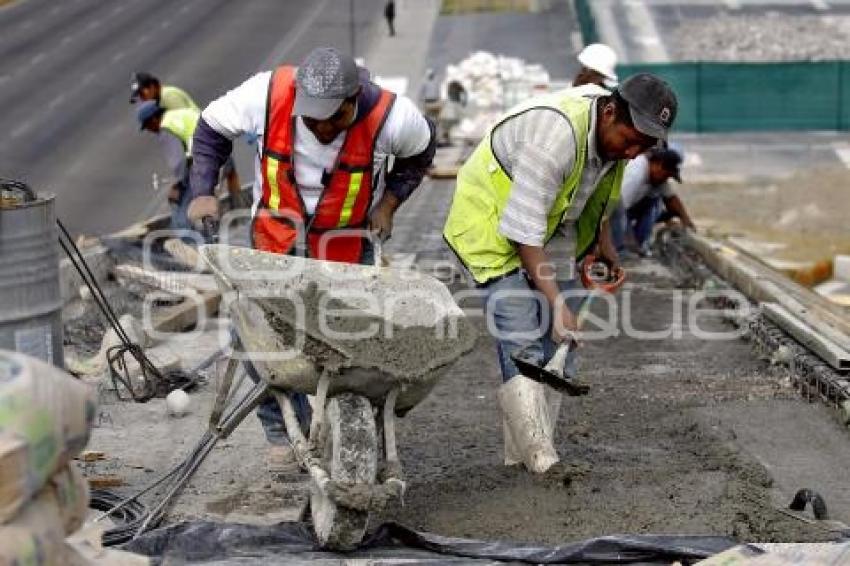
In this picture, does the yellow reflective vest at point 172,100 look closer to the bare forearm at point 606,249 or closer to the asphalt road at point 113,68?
the asphalt road at point 113,68

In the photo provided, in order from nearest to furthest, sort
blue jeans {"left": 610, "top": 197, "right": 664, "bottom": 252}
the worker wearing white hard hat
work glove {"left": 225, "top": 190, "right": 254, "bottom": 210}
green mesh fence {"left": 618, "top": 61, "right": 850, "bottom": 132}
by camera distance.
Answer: the worker wearing white hard hat → blue jeans {"left": 610, "top": 197, "right": 664, "bottom": 252} → work glove {"left": 225, "top": 190, "right": 254, "bottom": 210} → green mesh fence {"left": 618, "top": 61, "right": 850, "bottom": 132}

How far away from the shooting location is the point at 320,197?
23.6 ft

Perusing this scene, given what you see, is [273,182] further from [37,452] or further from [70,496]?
[37,452]

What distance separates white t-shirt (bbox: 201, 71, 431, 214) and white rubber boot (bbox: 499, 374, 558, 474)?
44.8 inches

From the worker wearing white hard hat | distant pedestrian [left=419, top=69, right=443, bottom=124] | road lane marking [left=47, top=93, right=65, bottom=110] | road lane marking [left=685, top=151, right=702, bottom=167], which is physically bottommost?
road lane marking [left=685, top=151, right=702, bottom=167]

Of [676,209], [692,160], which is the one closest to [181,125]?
[676,209]

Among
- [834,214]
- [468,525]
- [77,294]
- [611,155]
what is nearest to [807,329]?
[611,155]

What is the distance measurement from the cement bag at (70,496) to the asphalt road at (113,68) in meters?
15.7

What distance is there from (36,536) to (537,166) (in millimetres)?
2963

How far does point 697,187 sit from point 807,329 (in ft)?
52.7

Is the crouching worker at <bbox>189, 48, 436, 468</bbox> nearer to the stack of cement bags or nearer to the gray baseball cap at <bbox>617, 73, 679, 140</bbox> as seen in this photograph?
the gray baseball cap at <bbox>617, 73, 679, 140</bbox>

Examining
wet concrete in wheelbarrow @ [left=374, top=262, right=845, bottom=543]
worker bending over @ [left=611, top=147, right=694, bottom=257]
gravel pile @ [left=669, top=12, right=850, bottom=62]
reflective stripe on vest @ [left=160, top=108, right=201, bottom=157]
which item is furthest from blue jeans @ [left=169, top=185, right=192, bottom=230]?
gravel pile @ [left=669, top=12, right=850, bottom=62]

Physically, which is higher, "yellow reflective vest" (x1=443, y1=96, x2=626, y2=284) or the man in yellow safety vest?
"yellow reflective vest" (x1=443, y1=96, x2=626, y2=284)

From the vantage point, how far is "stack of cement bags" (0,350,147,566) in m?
4.10
